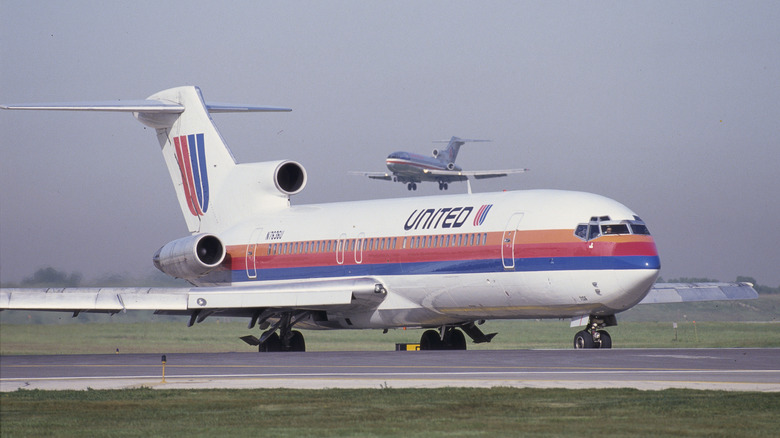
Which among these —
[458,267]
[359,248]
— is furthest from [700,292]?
[359,248]

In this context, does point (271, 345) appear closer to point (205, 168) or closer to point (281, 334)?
point (281, 334)

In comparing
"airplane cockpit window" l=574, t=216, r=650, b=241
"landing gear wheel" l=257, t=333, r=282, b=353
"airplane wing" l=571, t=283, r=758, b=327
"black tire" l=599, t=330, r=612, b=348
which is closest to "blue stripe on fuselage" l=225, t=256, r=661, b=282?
"airplane cockpit window" l=574, t=216, r=650, b=241

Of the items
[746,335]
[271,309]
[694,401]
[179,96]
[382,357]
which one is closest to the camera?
[694,401]

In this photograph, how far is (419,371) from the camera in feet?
74.1

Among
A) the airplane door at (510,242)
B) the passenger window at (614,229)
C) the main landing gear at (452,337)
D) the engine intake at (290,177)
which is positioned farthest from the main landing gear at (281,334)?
the passenger window at (614,229)

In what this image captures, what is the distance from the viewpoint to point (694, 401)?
653 inches

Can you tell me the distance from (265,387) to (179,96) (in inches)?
1064

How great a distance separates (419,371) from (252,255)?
63.9ft

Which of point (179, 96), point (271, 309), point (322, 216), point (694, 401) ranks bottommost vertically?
point (694, 401)

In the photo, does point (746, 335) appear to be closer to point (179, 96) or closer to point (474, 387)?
point (179, 96)

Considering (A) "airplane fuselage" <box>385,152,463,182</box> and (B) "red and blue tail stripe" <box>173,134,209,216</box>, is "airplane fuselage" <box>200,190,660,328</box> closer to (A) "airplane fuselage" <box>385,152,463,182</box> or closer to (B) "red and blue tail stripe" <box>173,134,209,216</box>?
(B) "red and blue tail stripe" <box>173,134,209,216</box>

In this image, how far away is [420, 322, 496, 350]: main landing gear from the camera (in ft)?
123

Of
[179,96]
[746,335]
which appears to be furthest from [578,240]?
[746,335]

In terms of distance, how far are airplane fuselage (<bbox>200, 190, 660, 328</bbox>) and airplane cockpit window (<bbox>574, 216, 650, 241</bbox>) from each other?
3cm
